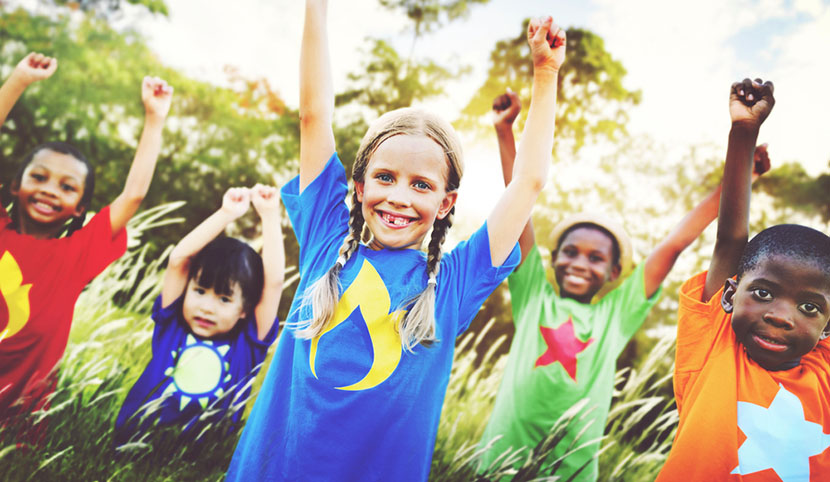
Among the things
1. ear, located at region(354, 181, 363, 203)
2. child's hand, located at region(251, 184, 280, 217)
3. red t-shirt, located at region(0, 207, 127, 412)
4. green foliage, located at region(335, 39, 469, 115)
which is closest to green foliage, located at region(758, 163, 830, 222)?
green foliage, located at region(335, 39, 469, 115)

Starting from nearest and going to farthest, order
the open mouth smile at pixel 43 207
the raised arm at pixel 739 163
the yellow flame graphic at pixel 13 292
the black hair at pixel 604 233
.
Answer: the raised arm at pixel 739 163
the yellow flame graphic at pixel 13 292
the open mouth smile at pixel 43 207
the black hair at pixel 604 233

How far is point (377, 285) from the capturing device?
1.43 meters

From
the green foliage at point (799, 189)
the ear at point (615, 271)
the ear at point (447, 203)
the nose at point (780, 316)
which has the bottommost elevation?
the nose at point (780, 316)

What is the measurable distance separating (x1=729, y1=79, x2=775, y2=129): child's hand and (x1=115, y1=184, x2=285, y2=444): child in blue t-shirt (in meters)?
1.81

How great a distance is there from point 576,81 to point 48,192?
4.88m

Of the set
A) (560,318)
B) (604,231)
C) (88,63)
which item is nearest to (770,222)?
(604,231)

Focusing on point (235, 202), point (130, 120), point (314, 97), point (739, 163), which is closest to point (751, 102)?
point (739, 163)

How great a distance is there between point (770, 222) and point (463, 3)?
166 inches

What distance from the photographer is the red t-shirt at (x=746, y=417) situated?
4.70ft

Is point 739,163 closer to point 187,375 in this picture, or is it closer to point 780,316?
point 780,316

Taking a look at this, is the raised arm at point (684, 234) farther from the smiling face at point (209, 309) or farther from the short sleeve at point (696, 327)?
the smiling face at point (209, 309)

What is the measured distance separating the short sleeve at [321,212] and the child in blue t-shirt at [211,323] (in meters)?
0.70

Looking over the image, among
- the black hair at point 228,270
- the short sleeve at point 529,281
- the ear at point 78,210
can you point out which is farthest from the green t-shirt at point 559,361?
the ear at point 78,210

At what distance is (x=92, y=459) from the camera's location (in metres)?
1.89
